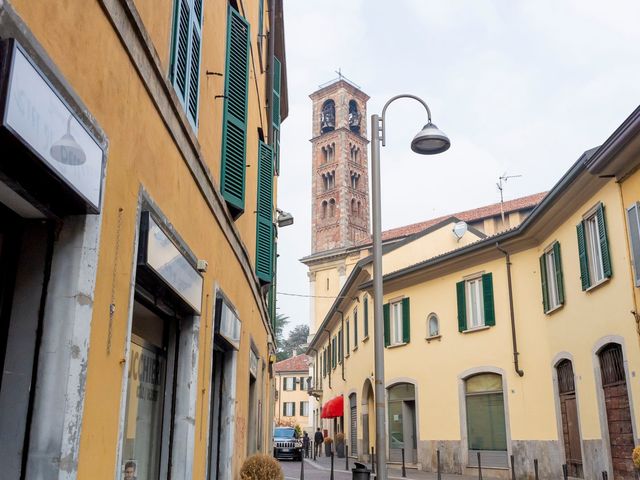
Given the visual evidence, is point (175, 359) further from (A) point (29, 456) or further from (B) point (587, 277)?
(B) point (587, 277)

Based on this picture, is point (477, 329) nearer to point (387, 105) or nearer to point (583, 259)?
point (583, 259)

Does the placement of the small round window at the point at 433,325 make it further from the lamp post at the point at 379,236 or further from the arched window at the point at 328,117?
the arched window at the point at 328,117

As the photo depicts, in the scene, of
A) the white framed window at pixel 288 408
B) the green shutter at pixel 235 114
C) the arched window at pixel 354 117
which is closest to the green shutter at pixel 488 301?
the green shutter at pixel 235 114

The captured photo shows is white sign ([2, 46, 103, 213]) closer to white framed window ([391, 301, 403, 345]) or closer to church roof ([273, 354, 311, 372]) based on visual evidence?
white framed window ([391, 301, 403, 345])

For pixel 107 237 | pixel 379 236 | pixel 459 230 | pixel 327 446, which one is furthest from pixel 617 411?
pixel 327 446

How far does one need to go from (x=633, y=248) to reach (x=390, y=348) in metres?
12.9

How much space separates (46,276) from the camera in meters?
2.68

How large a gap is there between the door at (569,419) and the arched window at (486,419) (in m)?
2.63

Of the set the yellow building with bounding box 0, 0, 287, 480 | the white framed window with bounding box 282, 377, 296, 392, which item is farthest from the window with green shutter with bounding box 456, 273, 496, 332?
the white framed window with bounding box 282, 377, 296, 392

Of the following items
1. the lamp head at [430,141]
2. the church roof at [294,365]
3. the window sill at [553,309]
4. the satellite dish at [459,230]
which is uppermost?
the satellite dish at [459,230]

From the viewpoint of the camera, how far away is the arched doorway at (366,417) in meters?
27.1

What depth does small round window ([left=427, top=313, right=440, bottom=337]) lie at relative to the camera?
2231 cm

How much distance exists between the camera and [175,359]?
5.00 meters

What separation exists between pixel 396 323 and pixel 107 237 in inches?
860
